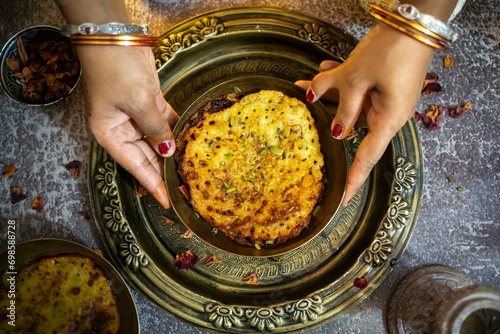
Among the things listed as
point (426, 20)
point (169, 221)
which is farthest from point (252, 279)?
point (426, 20)

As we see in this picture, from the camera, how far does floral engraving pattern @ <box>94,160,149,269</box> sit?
1712 millimetres

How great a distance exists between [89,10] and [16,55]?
65 cm

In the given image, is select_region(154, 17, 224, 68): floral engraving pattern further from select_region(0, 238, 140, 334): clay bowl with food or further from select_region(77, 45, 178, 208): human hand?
select_region(0, 238, 140, 334): clay bowl with food

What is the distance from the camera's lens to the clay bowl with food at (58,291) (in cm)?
172

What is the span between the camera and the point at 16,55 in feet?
6.01

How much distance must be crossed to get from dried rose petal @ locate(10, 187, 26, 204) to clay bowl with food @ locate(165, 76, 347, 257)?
2.30ft

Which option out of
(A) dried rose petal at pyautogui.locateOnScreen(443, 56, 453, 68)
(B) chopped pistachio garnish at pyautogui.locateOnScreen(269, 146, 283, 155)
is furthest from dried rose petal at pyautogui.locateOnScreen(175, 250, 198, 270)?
(A) dried rose petal at pyautogui.locateOnScreen(443, 56, 453, 68)

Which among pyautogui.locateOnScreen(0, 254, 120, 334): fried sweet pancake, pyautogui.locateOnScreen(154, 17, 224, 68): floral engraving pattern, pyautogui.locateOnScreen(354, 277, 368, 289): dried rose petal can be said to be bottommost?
pyautogui.locateOnScreen(0, 254, 120, 334): fried sweet pancake

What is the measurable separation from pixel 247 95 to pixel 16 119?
1.04 meters

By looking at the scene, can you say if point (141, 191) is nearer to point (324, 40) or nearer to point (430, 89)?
point (324, 40)

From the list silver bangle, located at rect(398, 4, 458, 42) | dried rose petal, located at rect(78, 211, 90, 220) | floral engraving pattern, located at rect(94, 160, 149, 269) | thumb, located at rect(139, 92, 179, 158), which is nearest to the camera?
silver bangle, located at rect(398, 4, 458, 42)

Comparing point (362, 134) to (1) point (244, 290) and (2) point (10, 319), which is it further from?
(2) point (10, 319)

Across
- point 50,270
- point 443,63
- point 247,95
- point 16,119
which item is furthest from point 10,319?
point 443,63

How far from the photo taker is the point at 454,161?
6.08ft
